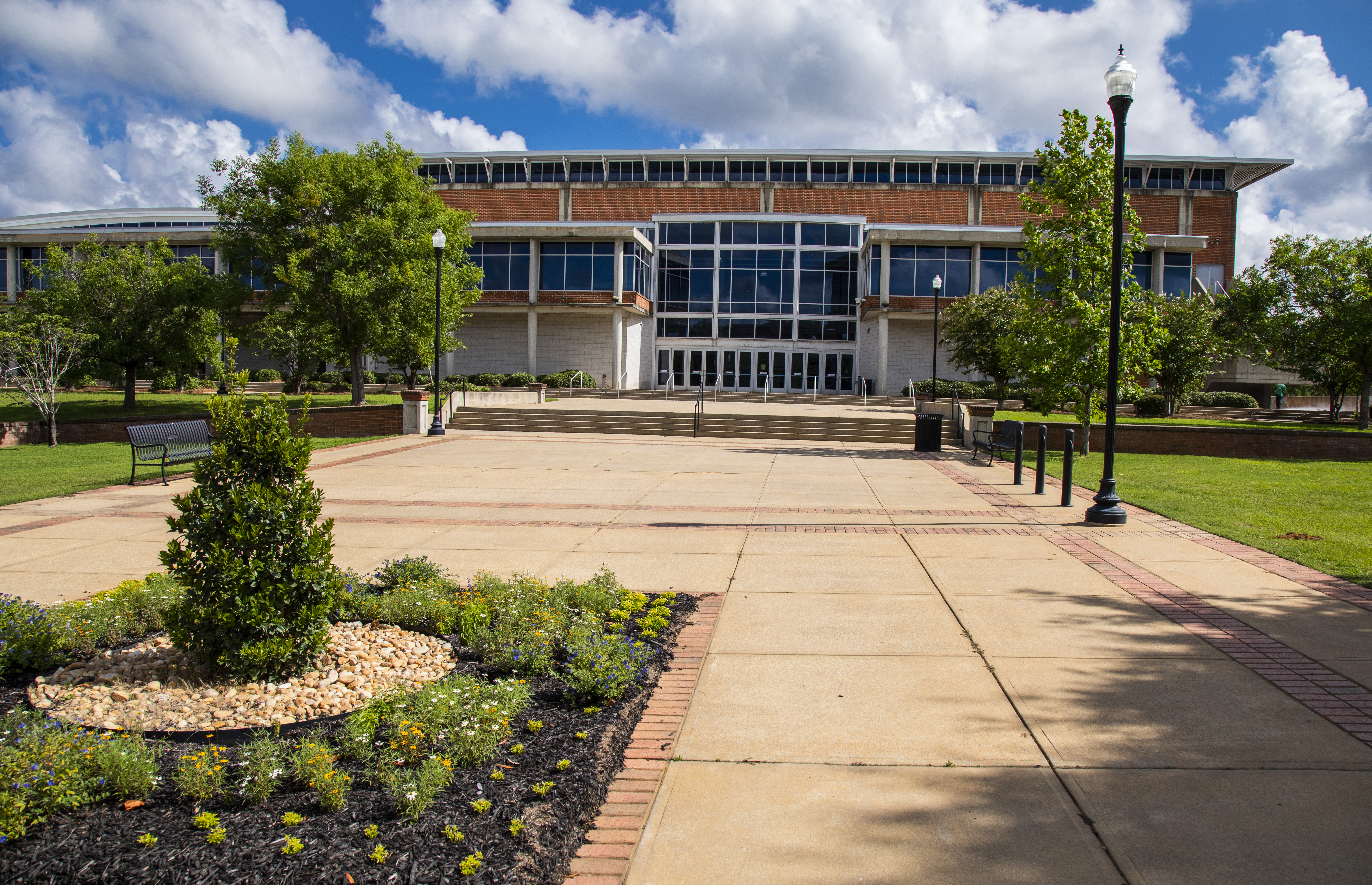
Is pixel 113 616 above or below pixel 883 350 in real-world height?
below

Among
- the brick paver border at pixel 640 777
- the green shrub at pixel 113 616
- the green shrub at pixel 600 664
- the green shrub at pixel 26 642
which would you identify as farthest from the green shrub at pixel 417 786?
the green shrub at pixel 26 642

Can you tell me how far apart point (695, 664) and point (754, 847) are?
186 cm

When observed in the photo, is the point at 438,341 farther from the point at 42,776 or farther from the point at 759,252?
the point at 759,252

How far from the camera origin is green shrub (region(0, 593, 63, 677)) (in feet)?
14.1

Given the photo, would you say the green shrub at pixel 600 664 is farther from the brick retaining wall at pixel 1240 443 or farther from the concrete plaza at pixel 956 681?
the brick retaining wall at pixel 1240 443

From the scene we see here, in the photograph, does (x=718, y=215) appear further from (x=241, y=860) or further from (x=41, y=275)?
(x=241, y=860)

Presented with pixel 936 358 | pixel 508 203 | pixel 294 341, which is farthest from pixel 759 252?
pixel 294 341

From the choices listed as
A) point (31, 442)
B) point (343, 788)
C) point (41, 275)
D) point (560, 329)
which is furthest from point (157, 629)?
point (560, 329)

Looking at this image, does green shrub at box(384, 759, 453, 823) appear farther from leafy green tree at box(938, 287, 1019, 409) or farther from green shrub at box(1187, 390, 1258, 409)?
green shrub at box(1187, 390, 1258, 409)

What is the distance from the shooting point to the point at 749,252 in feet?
148

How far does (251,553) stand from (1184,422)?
30824 mm

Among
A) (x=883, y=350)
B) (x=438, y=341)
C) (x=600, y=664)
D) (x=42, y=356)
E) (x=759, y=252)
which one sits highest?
(x=759, y=252)

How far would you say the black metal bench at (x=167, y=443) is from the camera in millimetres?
12320

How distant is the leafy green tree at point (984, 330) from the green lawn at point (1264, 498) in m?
10.1
